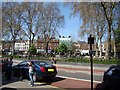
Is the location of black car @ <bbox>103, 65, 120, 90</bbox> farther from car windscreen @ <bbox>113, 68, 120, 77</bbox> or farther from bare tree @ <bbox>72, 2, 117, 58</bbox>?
bare tree @ <bbox>72, 2, 117, 58</bbox>

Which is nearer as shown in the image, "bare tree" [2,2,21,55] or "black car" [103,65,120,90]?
"black car" [103,65,120,90]

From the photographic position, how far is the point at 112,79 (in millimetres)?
11766

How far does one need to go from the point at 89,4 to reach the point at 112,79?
37.4 metres

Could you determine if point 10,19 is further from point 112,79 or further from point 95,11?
point 112,79

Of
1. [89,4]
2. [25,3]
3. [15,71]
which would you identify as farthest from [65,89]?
[25,3]

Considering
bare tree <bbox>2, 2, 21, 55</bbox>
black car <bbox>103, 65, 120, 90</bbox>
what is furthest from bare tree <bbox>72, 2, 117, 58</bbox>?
black car <bbox>103, 65, 120, 90</bbox>

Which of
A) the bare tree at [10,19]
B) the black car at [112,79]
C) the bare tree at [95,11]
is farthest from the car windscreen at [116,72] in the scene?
the bare tree at [10,19]

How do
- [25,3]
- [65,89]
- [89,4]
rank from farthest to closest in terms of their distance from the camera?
[25,3], [89,4], [65,89]

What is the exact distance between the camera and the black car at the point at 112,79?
1150 cm

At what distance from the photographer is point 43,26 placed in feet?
243

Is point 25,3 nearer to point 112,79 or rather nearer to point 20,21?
point 20,21

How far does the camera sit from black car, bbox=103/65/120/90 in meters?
11.5

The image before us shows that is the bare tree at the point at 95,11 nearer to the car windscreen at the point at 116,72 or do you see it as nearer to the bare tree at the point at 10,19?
the bare tree at the point at 10,19

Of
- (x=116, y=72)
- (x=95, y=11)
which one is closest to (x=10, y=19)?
(x=95, y=11)
